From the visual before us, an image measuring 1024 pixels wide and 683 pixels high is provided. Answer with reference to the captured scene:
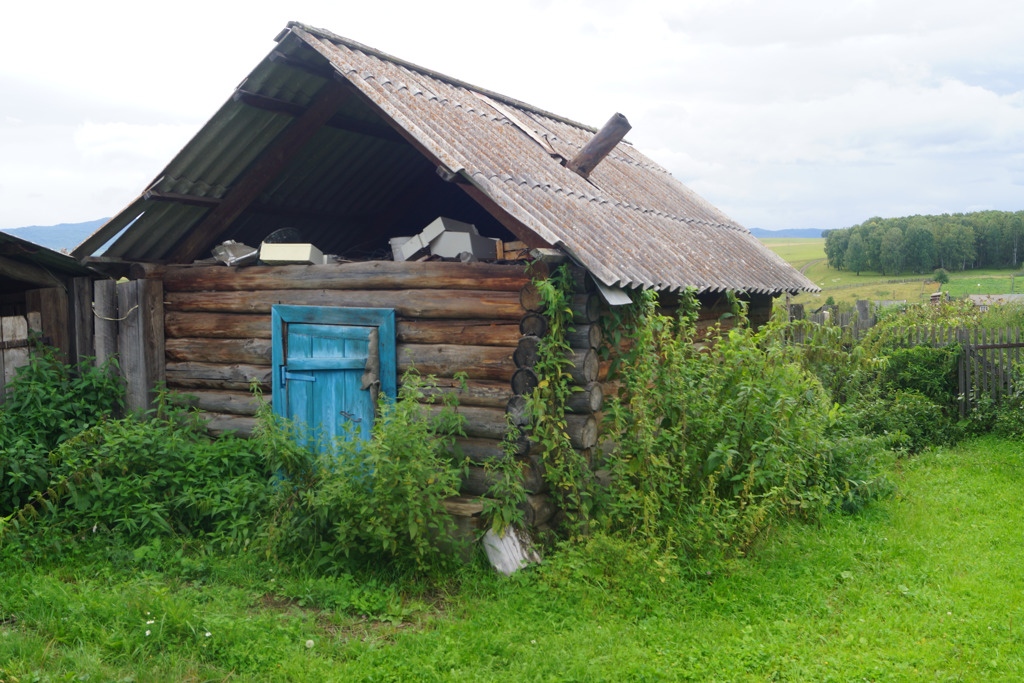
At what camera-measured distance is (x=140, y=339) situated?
26.9 feet

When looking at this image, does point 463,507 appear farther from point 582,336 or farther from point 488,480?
point 582,336

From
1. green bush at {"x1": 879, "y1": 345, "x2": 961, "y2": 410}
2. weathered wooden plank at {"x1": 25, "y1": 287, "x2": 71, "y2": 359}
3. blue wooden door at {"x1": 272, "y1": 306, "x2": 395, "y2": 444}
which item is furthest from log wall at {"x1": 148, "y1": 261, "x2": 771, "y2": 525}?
green bush at {"x1": 879, "y1": 345, "x2": 961, "y2": 410}

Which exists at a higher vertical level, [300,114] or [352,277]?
[300,114]

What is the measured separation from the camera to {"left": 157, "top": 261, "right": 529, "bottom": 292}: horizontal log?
6395mm

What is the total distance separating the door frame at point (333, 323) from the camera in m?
6.81

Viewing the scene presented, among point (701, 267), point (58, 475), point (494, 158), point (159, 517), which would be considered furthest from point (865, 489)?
point (58, 475)

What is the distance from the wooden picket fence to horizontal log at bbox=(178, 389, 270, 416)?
9.74m

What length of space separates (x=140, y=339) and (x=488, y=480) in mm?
4498

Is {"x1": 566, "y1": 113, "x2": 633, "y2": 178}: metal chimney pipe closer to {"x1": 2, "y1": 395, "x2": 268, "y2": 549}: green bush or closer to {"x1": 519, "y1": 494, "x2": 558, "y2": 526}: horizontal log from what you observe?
{"x1": 519, "y1": 494, "x2": 558, "y2": 526}: horizontal log

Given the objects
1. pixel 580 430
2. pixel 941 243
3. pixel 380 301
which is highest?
pixel 941 243

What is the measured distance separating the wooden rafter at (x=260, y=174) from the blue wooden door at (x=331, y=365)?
1.49 meters

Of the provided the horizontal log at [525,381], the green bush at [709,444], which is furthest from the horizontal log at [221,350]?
the green bush at [709,444]

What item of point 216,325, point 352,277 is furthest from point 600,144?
point 216,325

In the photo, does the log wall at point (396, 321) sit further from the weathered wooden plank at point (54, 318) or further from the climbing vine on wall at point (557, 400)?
the weathered wooden plank at point (54, 318)
